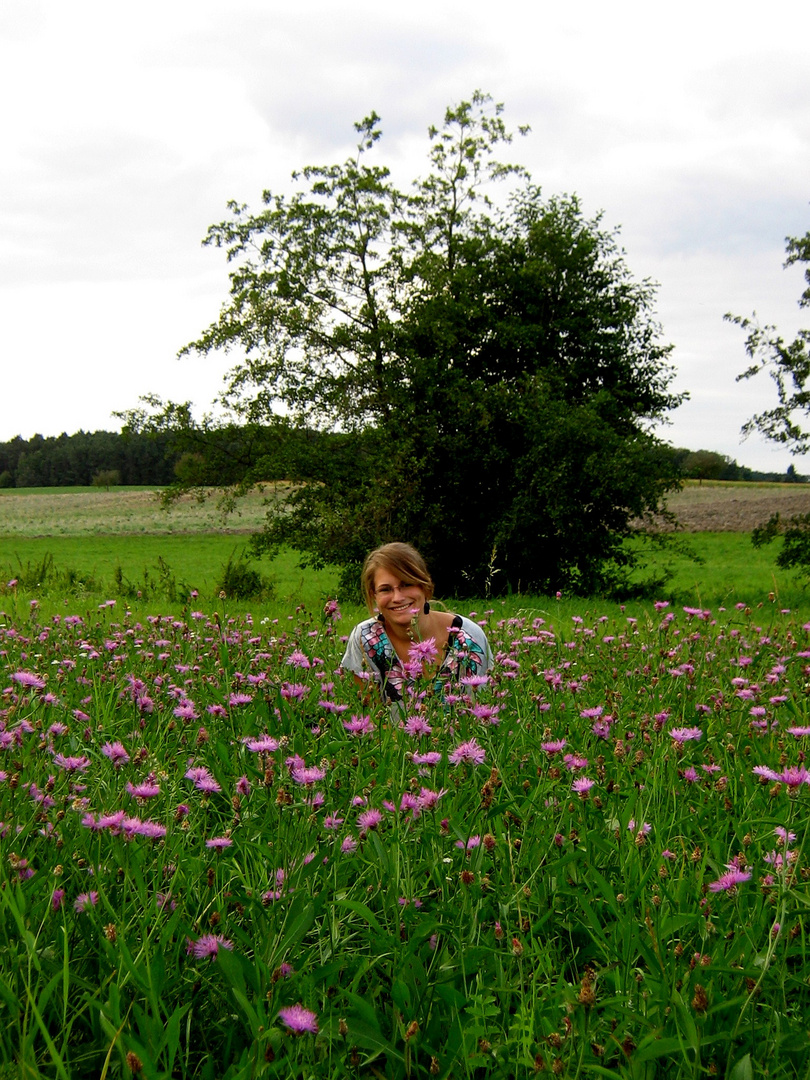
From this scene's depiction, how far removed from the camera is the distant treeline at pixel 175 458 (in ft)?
61.5

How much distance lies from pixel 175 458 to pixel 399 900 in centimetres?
2728

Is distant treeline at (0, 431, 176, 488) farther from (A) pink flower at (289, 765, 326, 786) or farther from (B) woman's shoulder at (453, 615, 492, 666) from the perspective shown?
(A) pink flower at (289, 765, 326, 786)

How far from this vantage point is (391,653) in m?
4.59

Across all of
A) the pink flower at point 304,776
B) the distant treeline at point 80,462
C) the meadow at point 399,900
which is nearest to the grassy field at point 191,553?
the meadow at point 399,900

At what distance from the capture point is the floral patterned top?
3.70m

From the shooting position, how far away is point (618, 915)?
1.83 metres

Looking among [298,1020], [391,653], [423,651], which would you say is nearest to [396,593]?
[391,653]

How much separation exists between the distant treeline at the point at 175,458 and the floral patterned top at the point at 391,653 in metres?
13.5

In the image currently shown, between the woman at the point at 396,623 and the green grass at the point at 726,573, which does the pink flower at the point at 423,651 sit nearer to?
the woman at the point at 396,623

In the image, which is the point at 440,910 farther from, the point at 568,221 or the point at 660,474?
the point at 568,221

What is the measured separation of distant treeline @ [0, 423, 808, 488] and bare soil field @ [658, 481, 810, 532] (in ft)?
5.92

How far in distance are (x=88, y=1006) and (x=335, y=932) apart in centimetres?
49

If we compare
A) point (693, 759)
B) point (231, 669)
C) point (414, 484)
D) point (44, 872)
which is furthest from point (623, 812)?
point (414, 484)

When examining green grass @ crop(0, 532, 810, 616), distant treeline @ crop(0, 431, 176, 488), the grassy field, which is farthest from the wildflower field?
distant treeline @ crop(0, 431, 176, 488)
